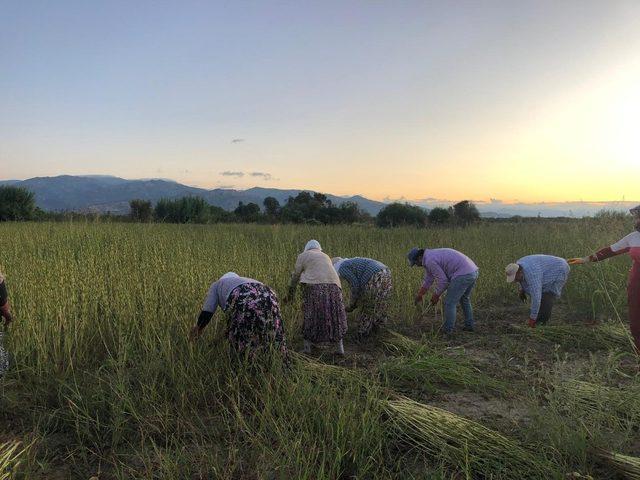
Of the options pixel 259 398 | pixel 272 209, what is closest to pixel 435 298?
pixel 259 398

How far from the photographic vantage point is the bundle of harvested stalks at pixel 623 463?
2152 millimetres

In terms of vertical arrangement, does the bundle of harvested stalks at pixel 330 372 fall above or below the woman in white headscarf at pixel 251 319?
below

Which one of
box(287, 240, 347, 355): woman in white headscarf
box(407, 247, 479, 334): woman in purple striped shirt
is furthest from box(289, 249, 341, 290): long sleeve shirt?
box(407, 247, 479, 334): woman in purple striped shirt

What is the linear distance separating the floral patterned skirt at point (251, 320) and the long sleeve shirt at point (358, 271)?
6.16 ft

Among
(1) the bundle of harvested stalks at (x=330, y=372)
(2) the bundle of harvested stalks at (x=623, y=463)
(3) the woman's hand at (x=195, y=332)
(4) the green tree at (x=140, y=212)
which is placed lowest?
(2) the bundle of harvested stalks at (x=623, y=463)

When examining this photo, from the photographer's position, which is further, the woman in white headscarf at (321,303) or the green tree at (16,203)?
the green tree at (16,203)

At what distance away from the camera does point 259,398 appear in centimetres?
294

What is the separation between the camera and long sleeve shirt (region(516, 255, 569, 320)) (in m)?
4.86

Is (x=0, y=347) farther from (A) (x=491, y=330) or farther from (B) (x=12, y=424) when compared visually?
(A) (x=491, y=330)

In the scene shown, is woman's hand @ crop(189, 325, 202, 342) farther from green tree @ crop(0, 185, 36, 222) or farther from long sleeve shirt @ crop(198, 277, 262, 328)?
green tree @ crop(0, 185, 36, 222)

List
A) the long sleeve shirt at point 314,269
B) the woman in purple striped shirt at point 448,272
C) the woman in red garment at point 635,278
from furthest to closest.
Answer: the woman in purple striped shirt at point 448,272 < the long sleeve shirt at point 314,269 < the woman in red garment at point 635,278

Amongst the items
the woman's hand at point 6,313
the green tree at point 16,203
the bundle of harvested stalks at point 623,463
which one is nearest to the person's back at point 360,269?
the bundle of harvested stalks at point 623,463

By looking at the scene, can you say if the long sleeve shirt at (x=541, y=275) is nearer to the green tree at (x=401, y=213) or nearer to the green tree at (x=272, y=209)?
the green tree at (x=272, y=209)

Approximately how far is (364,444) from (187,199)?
22.6 meters
